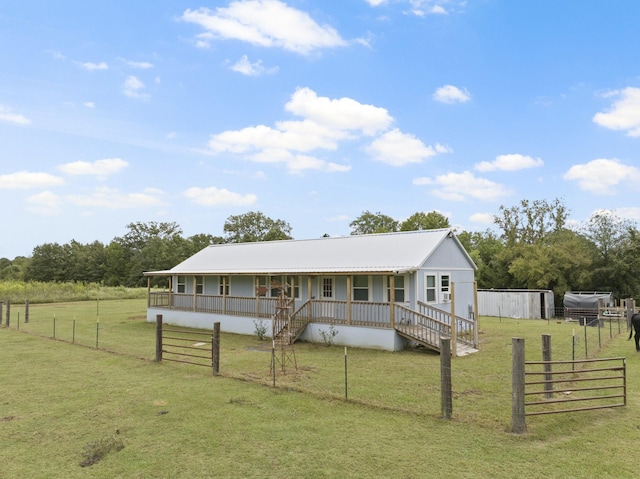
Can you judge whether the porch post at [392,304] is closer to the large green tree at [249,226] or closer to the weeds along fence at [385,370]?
the weeds along fence at [385,370]

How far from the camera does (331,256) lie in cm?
2020

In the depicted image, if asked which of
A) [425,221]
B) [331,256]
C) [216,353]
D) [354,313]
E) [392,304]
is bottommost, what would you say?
[216,353]

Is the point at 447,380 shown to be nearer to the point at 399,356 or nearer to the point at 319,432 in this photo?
the point at 319,432

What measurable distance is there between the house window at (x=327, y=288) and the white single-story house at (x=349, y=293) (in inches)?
1.8

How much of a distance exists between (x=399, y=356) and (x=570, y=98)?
17.0 metres

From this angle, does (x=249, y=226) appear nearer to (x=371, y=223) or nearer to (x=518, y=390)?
(x=371, y=223)

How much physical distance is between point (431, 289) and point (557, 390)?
10.1 metres

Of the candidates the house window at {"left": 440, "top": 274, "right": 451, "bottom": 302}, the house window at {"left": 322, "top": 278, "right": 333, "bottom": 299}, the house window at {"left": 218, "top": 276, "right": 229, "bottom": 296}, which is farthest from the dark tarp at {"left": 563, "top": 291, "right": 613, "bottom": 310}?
the house window at {"left": 218, "top": 276, "right": 229, "bottom": 296}

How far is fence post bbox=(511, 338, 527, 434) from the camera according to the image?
6.73m

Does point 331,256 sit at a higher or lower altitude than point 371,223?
lower

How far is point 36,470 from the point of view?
18.4 ft

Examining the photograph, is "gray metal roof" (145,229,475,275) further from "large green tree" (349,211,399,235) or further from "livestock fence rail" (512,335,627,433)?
"large green tree" (349,211,399,235)

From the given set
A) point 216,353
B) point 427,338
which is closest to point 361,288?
point 427,338

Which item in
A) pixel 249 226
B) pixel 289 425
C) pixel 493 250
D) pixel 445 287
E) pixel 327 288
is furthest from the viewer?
pixel 249 226
